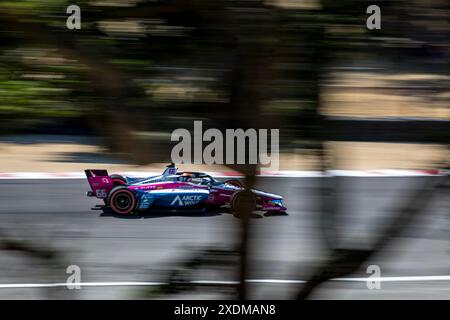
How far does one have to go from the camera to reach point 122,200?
821cm

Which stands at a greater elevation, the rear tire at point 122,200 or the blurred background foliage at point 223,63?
the rear tire at point 122,200

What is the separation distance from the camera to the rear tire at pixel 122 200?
798 centimetres

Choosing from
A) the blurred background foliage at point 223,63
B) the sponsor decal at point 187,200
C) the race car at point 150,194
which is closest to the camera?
the blurred background foliage at point 223,63

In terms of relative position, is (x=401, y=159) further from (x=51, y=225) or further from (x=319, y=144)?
(x=51, y=225)

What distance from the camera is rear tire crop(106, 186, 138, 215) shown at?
7.98 m

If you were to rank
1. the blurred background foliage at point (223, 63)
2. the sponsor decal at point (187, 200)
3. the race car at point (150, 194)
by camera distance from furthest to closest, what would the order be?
the sponsor decal at point (187, 200) < the race car at point (150, 194) < the blurred background foliage at point (223, 63)

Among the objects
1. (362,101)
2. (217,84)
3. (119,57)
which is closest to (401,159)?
(362,101)

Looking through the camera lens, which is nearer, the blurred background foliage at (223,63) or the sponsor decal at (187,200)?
the blurred background foliage at (223,63)

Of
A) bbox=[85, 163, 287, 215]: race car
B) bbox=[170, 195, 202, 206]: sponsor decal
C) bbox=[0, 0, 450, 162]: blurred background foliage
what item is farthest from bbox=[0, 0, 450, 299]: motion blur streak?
bbox=[170, 195, 202, 206]: sponsor decal

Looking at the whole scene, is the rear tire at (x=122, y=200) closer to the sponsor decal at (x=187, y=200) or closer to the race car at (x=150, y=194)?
the race car at (x=150, y=194)

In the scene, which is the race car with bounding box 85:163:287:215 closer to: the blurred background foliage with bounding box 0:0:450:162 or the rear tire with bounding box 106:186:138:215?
the rear tire with bounding box 106:186:138:215

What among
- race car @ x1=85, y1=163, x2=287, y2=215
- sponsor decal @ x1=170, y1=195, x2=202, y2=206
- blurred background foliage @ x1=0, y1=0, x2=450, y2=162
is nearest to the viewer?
blurred background foliage @ x1=0, y1=0, x2=450, y2=162

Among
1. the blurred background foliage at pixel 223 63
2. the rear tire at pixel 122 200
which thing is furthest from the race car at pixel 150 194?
the blurred background foliage at pixel 223 63
